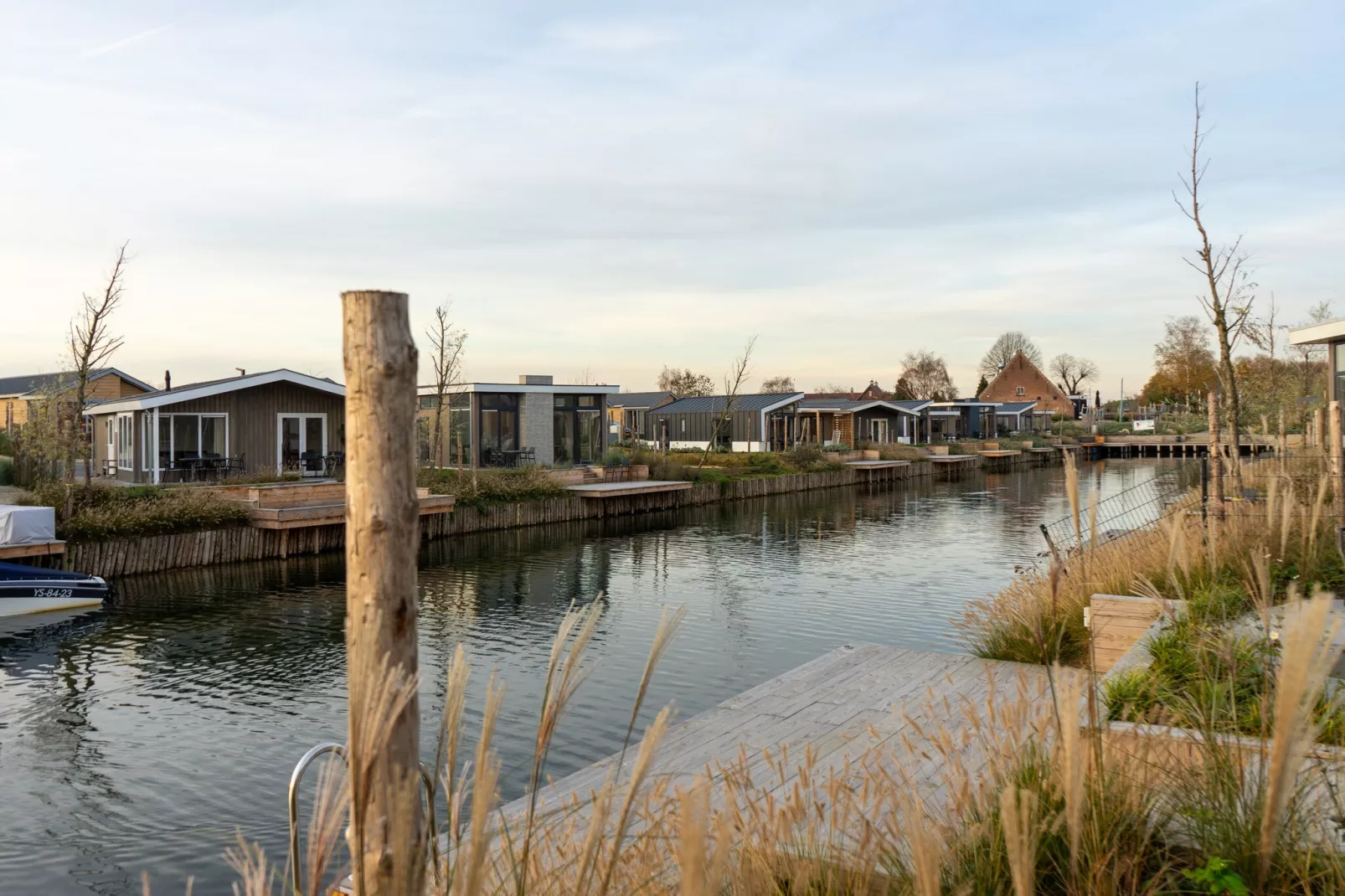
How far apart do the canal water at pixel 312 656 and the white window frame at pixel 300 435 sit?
24.8 feet

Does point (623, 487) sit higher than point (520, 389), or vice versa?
point (520, 389)

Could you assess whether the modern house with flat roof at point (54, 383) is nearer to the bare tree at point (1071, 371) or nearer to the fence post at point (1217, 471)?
the fence post at point (1217, 471)

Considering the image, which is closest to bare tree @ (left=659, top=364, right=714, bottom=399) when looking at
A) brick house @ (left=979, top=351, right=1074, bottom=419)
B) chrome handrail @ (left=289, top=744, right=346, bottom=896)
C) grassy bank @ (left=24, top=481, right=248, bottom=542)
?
brick house @ (left=979, top=351, right=1074, bottom=419)

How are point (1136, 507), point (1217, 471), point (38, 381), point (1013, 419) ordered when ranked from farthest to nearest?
point (1013, 419) < point (38, 381) < point (1136, 507) < point (1217, 471)

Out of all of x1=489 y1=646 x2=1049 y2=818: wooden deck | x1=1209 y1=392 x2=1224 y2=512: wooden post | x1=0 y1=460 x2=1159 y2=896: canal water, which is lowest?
x1=0 y1=460 x2=1159 y2=896: canal water

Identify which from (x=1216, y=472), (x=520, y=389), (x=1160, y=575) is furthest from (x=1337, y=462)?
(x=520, y=389)

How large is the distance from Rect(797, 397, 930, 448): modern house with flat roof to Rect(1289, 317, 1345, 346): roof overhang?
91.1 ft

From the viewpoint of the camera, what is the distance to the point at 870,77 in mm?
13953

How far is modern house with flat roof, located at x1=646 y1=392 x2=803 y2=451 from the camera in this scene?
41.9m

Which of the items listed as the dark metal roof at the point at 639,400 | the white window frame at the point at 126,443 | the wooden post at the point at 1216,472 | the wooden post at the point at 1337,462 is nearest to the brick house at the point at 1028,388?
the dark metal roof at the point at 639,400

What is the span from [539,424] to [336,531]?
1297 cm

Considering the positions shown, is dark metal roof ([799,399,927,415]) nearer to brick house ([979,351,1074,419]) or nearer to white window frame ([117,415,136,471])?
white window frame ([117,415,136,471])

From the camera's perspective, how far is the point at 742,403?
140 ft

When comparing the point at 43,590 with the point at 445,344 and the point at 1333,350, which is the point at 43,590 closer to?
the point at 445,344
